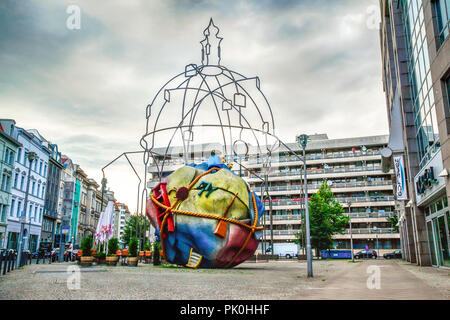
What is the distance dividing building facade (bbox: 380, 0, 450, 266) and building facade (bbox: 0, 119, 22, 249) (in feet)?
142

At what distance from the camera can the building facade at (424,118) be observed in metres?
19.0

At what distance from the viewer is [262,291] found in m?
11.2

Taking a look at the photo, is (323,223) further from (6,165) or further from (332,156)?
(6,165)

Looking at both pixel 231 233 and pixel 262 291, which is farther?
pixel 231 233

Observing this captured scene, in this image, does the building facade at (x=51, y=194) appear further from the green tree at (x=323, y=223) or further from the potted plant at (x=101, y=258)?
the green tree at (x=323, y=223)

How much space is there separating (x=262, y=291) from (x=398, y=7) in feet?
99.6

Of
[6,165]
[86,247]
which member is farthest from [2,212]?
[86,247]

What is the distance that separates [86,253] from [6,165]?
2789 centimetres

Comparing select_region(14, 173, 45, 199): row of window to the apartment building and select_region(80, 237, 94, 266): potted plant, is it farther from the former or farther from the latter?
select_region(80, 237, 94, 266): potted plant

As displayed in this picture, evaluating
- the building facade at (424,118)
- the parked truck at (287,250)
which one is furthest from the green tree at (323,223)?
the building facade at (424,118)

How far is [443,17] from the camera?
18.9 m

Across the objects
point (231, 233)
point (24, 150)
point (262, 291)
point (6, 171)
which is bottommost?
point (262, 291)

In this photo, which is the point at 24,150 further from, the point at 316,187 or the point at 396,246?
the point at 396,246
